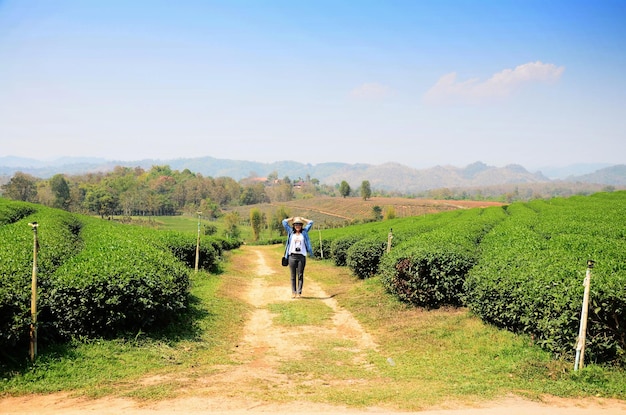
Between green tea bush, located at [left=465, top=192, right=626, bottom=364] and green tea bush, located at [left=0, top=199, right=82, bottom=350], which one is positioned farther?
green tea bush, located at [left=465, top=192, right=626, bottom=364]

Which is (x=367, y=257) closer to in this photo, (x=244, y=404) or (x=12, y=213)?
(x=244, y=404)

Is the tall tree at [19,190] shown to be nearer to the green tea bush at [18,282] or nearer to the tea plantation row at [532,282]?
the green tea bush at [18,282]

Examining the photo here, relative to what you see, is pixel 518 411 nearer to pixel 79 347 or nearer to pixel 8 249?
pixel 79 347

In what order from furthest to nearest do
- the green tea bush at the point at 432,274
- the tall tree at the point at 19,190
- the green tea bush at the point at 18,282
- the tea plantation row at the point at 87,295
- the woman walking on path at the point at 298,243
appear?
the tall tree at the point at 19,190, the woman walking on path at the point at 298,243, the green tea bush at the point at 432,274, the tea plantation row at the point at 87,295, the green tea bush at the point at 18,282

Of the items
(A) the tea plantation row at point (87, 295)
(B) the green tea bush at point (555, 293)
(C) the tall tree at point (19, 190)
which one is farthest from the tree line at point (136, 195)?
(B) the green tea bush at point (555, 293)

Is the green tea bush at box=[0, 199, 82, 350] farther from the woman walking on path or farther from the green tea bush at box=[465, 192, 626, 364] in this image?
the green tea bush at box=[465, 192, 626, 364]

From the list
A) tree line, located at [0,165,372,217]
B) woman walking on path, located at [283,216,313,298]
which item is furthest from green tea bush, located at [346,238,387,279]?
tree line, located at [0,165,372,217]

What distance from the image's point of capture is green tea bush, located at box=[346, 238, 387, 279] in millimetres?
18812

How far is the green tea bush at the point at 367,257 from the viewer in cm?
1881

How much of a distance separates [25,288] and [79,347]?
1.37 meters

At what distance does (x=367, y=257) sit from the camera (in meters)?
19.0

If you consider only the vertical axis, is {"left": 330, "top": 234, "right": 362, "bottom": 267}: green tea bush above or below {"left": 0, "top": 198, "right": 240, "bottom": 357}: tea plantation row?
below

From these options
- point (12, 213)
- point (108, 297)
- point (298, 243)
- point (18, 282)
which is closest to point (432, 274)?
point (298, 243)

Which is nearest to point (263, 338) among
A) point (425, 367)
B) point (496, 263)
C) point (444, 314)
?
point (425, 367)
